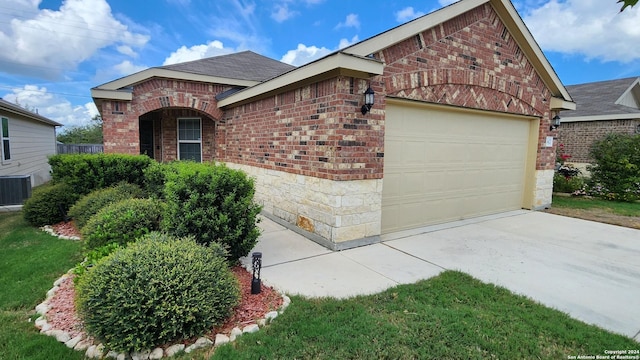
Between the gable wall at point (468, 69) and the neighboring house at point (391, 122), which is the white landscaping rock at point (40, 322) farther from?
the gable wall at point (468, 69)

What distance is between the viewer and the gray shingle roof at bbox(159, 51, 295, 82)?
956 centimetres

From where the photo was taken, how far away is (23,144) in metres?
12.6

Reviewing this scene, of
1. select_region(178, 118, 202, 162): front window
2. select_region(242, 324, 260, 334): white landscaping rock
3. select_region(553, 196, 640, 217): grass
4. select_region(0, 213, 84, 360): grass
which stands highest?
select_region(178, 118, 202, 162): front window

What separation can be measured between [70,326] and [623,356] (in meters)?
4.56

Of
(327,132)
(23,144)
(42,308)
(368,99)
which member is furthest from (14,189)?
(368,99)

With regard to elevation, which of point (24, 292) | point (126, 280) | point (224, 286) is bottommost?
point (24, 292)

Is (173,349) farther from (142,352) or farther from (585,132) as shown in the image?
(585,132)

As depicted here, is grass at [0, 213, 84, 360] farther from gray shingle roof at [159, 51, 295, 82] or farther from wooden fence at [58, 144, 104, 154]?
wooden fence at [58, 144, 104, 154]

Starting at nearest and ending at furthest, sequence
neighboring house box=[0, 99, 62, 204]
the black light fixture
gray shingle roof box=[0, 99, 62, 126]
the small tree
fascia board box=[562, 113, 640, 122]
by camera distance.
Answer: the black light fixture, the small tree, gray shingle roof box=[0, 99, 62, 126], neighboring house box=[0, 99, 62, 204], fascia board box=[562, 113, 640, 122]

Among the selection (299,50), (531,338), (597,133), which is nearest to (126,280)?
(531,338)

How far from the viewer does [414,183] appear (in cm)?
608

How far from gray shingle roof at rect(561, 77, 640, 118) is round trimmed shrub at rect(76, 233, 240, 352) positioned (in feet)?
58.5

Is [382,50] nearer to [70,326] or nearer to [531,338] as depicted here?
[531,338]

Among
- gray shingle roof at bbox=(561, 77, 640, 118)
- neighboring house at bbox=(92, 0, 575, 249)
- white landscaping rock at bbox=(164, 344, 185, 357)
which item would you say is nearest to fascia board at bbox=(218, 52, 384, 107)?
neighboring house at bbox=(92, 0, 575, 249)
